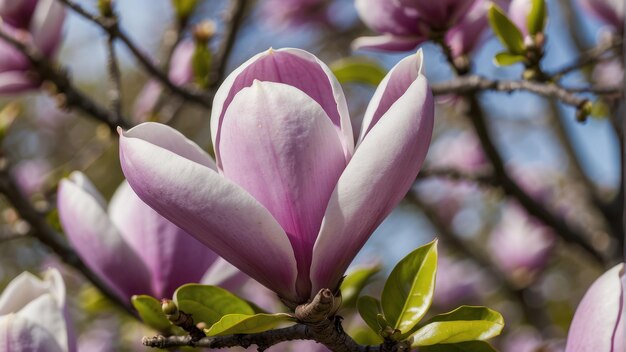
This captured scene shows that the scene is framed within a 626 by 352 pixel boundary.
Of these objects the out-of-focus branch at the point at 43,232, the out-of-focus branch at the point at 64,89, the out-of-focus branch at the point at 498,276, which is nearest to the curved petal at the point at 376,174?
the out-of-focus branch at the point at 43,232

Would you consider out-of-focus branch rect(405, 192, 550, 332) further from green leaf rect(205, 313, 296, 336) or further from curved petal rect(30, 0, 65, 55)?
green leaf rect(205, 313, 296, 336)

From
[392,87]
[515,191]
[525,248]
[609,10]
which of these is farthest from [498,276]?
[392,87]

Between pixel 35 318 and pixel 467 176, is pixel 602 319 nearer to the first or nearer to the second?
pixel 35 318

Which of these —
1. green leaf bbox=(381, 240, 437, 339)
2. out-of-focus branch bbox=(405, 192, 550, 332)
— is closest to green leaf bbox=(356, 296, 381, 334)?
green leaf bbox=(381, 240, 437, 339)

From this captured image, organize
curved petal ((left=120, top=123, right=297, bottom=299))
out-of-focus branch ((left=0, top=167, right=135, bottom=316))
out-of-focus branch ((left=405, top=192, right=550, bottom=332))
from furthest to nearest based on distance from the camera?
1. out-of-focus branch ((left=405, top=192, right=550, bottom=332))
2. out-of-focus branch ((left=0, top=167, right=135, bottom=316))
3. curved petal ((left=120, top=123, right=297, bottom=299))

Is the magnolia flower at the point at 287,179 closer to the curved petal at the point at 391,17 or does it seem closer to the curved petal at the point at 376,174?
the curved petal at the point at 376,174

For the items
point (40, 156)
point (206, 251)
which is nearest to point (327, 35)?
point (206, 251)
